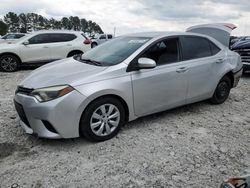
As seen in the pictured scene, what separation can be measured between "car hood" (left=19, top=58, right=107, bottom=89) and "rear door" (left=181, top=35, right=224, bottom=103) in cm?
166

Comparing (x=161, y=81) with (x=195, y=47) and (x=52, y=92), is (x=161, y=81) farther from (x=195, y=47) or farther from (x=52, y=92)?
(x=52, y=92)

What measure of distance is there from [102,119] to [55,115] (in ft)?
2.19

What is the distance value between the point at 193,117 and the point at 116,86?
5.98 feet

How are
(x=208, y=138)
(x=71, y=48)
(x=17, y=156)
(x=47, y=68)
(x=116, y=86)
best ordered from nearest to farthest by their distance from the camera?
(x=17, y=156)
(x=116, y=86)
(x=208, y=138)
(x=47, y=68)
(x=71, y=48)

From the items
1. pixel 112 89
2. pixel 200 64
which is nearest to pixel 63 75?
pixel 112 89

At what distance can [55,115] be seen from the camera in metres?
3.38

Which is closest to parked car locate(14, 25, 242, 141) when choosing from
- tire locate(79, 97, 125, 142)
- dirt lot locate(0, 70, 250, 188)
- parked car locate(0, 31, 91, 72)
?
tire locate(79, 97, 125, 142)

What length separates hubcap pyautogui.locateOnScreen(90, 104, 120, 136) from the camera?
Result: 3.67m

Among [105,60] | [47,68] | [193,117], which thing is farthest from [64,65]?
[193,117]

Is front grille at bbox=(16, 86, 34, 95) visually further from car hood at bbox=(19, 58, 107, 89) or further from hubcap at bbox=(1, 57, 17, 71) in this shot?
hubcap at bbox=(1, 57, 17, 71)

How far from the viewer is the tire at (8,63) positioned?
31.2ft

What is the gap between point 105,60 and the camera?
420 centimetres

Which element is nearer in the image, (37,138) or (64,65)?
(37,138)

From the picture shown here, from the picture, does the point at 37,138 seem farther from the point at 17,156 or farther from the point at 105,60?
the point at 105,60
